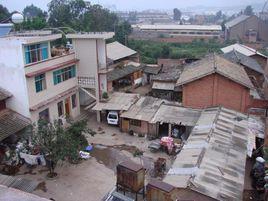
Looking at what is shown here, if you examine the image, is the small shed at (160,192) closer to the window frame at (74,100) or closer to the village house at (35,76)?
the village house at (35,76)

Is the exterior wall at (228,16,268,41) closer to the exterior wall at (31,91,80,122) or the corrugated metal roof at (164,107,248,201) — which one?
the exterior wall at (31,91,80,122)

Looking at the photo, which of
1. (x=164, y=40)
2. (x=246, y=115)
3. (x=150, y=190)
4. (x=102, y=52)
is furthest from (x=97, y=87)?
(x=164, y=40)

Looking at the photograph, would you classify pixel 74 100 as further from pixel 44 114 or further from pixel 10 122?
pixel 10 122

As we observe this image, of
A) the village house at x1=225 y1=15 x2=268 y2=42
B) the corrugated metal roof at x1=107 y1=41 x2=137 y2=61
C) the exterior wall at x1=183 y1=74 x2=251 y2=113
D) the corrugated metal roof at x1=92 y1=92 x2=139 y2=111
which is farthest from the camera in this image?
the village house at x1=225 y1=15 x2=268 y2=42

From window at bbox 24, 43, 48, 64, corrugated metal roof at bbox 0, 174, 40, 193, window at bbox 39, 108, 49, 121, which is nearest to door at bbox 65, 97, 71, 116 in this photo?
window at bbox 39, 108, 49, 121

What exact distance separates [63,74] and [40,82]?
3258 mm

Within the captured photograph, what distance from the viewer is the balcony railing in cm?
2880

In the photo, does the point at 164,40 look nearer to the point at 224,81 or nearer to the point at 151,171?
the point at 224,81

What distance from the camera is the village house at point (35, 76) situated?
866 inches

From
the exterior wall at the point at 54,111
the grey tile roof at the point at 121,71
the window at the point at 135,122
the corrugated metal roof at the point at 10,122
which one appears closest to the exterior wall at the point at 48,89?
the exterior wall at the point at 54,111

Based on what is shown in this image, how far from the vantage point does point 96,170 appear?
20.5 m

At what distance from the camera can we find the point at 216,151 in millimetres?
18062

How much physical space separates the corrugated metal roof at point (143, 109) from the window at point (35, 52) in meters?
7.80

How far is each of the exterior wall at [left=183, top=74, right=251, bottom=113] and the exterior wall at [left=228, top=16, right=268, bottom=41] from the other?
203 ft
